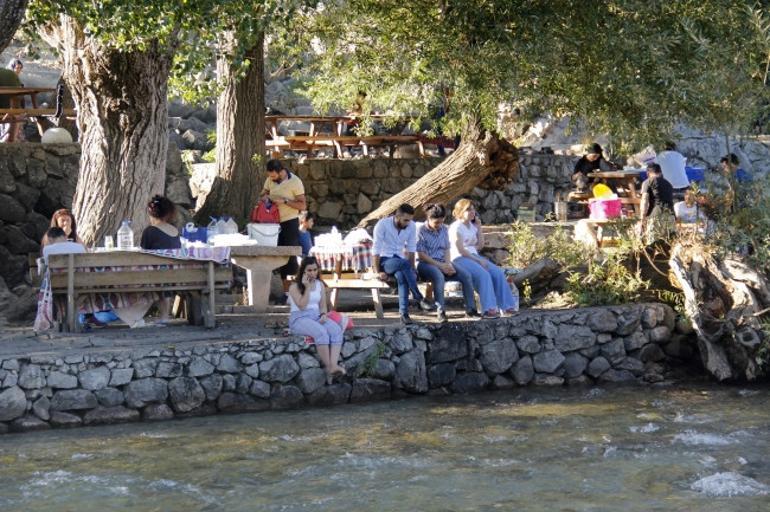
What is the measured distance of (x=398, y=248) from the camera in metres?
12.5

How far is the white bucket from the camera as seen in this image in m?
13.0

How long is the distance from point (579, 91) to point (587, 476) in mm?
6509

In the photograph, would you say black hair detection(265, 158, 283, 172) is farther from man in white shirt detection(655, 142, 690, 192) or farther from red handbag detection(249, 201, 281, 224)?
man in white shirt detection(655, 142, 690, 192)

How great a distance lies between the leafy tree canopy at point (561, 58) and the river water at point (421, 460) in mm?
3415

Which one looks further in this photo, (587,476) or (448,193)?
(448,193)

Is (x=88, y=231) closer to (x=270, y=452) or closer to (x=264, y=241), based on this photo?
(x=264, y=241)

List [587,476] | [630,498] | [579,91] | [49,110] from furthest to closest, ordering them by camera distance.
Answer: [49,110]
[579,91]
[587,476]
[630,498]

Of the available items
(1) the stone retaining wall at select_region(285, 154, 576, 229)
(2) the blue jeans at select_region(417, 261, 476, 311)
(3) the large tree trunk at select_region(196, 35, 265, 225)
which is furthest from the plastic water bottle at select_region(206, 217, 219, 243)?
(1) the stone retaining wall at select_region(285, 154, 576, 229)

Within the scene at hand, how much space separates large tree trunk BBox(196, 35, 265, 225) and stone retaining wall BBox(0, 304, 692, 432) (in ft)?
16.1

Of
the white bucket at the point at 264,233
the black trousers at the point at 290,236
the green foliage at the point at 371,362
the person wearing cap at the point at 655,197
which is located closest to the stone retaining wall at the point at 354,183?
the black trousers at the point at 290,236

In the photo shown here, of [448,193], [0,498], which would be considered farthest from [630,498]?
[448,193]

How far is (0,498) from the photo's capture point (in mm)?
8672

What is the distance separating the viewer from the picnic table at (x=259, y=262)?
1255 centimetres

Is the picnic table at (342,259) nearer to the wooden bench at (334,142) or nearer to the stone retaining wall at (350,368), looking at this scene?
the stone retaining wall at (350,368)
